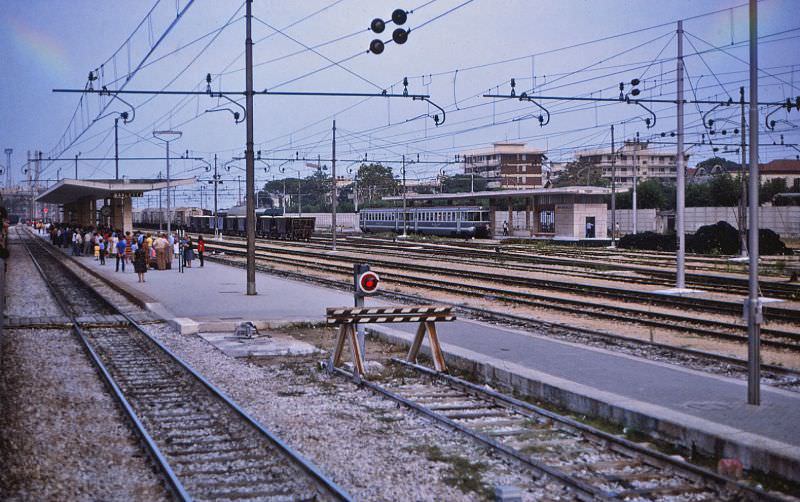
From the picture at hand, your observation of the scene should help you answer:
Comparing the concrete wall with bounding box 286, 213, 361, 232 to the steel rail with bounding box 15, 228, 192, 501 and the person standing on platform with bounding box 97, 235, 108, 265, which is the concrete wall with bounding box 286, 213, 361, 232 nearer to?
the person standing on platform with bounding box 97, 235, 108, 265

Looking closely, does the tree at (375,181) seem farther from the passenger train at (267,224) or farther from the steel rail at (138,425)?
the steel rail at (138,425)

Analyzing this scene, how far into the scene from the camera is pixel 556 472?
7090 mm

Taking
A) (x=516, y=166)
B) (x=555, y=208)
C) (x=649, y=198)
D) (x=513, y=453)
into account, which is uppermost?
(x=516, y=166)

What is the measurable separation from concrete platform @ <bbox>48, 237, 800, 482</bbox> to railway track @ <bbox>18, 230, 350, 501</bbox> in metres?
1.87

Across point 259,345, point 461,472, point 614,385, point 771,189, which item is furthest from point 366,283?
point 771,189

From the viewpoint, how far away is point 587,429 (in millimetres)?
8453

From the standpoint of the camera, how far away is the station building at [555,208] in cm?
5612

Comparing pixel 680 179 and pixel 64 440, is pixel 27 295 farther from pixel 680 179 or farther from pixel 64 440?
pixel 680 179

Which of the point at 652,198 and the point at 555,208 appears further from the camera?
the point at 652,198

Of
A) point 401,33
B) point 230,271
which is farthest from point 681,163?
point 230,271

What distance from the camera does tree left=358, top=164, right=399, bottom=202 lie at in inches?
4943

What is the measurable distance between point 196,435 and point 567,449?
12.8 feet

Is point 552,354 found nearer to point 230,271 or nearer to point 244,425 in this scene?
point 244,425

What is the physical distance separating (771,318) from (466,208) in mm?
45111
